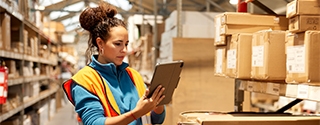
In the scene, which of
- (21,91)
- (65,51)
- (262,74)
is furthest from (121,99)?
(65,51)

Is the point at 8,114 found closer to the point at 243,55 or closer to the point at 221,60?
the point at 221,60

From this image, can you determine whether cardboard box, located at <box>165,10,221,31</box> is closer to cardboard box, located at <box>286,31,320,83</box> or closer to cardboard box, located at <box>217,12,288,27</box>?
cardboard box, located at <box>217,12,288,27</box>

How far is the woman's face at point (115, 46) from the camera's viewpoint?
1776mm

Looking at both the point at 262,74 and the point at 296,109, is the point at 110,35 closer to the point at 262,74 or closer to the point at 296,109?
the point at 262,74

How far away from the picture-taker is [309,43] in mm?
1343

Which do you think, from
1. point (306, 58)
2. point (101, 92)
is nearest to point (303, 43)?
point (306, 58)

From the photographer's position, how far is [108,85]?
1.74 meters

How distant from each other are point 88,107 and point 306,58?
946 millimetres

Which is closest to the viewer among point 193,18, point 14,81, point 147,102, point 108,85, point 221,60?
point 147,102

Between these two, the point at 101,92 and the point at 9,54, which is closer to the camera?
the point at 101,92

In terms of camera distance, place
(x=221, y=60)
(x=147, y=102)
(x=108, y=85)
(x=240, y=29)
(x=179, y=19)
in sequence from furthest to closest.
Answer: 1. (x=179, y=19)
2. (x=221, y=60)
3. (x=240, y=29)
4. (x=108, y=85)
5. (x=147, y=102)

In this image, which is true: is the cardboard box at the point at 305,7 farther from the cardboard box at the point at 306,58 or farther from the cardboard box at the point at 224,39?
the cardboard box at the point at 224,39

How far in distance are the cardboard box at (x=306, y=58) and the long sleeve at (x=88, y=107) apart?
33.0 inches

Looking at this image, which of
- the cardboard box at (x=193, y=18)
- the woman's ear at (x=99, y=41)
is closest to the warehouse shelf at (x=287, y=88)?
the woman's ear at (x=99, y=41)
